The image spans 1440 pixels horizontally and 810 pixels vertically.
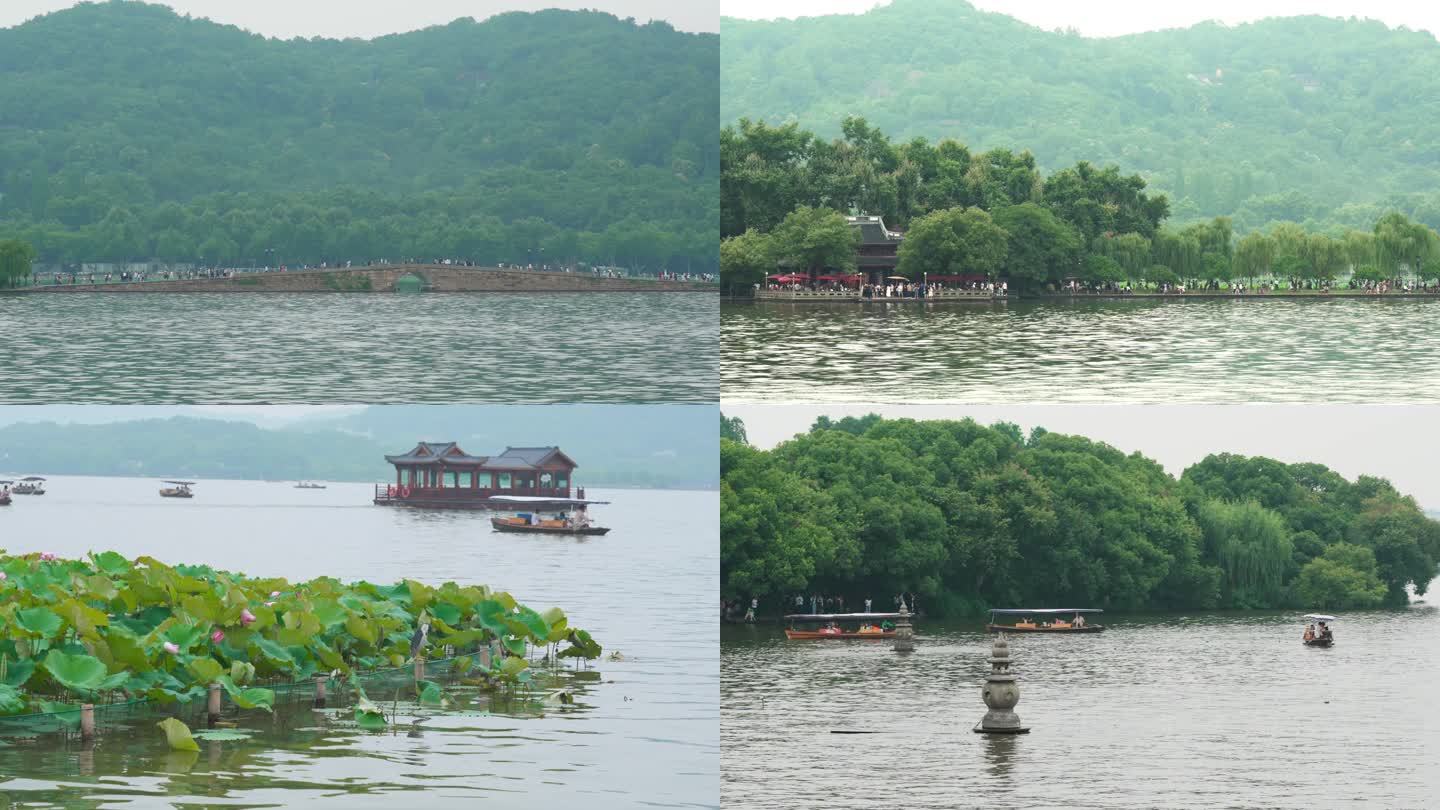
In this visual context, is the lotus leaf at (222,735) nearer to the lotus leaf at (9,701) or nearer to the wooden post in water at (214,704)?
the wooden post in water at (214,704)

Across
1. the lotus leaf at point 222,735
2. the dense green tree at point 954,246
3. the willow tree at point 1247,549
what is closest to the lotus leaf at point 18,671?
the lotus leaf at point 222,735

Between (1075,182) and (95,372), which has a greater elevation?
(1075,182)

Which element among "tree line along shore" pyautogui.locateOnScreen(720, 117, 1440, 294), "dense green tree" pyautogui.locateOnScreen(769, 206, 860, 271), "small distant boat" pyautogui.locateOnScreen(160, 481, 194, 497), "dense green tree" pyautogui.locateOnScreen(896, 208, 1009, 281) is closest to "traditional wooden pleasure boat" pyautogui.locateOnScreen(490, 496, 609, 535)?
"tree line along shore" pyautogui.locateOnScreen(720, 117, 1440, 294)

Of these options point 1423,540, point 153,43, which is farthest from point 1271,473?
point 153,43

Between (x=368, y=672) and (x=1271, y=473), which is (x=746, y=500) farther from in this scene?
(x=1271, y=473)

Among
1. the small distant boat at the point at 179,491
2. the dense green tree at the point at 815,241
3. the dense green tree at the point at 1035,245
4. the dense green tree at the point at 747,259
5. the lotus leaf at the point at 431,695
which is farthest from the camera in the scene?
the small distant boat at the point at 179,491
